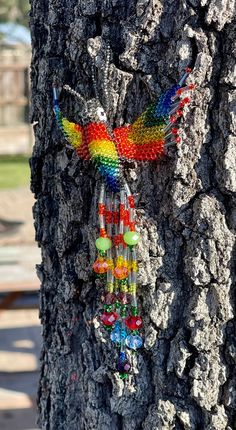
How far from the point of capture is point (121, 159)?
153 cm

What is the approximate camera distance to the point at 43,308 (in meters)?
1.84

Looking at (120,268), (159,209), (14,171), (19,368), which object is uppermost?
(14,171)

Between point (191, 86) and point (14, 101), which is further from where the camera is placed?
point (14, 101)

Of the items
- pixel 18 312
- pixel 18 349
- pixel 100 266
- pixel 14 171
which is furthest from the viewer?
pixel 14 171

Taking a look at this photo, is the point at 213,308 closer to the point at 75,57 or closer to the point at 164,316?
the point at 164,316

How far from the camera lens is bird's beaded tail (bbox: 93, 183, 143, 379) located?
60.1 inches

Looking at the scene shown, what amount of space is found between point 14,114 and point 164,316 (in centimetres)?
1769

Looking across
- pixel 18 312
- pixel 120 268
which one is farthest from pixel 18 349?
pixel 120 268

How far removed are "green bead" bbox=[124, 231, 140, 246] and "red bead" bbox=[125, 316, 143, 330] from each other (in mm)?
174

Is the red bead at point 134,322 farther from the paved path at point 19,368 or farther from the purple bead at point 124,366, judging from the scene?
the paved path at point 19,368

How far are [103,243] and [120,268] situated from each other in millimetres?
62

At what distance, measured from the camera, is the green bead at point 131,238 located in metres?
1.49

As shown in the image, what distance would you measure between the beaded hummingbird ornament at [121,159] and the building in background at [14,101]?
12.5 metres

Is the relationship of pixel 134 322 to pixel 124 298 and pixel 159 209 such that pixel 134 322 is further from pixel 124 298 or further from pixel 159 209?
pixel 159 209
